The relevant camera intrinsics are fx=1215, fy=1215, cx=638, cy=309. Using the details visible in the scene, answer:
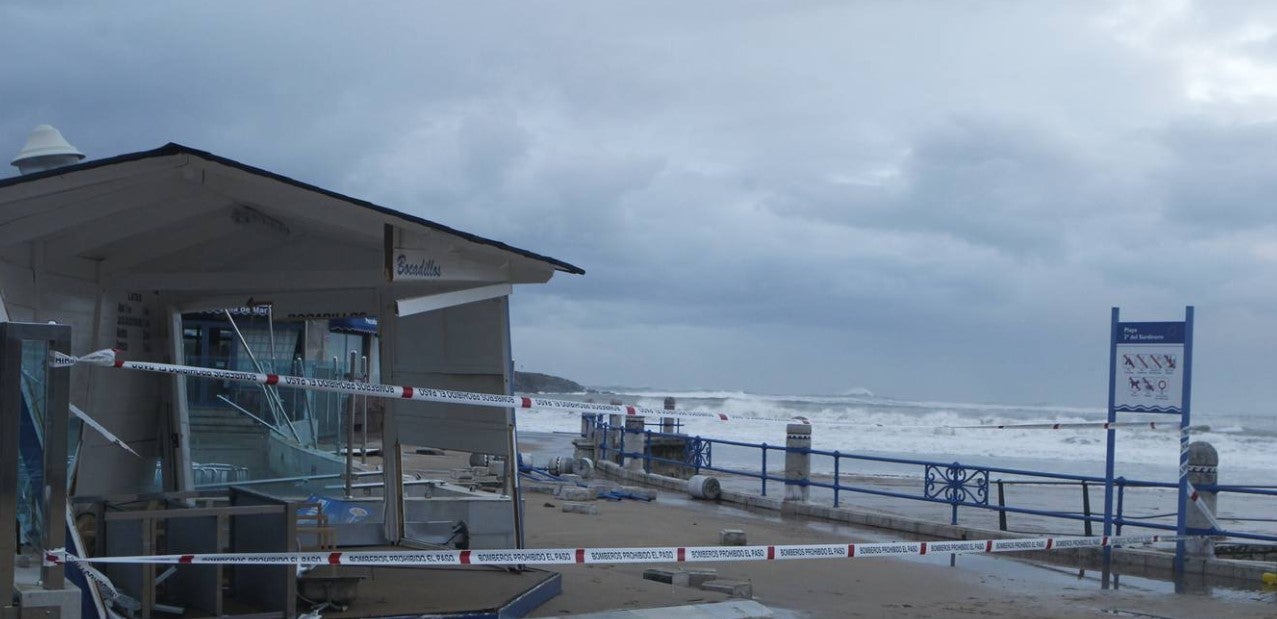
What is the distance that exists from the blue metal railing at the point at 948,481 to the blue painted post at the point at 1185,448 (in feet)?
0.88

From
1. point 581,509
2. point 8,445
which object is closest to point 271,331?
point 581,509

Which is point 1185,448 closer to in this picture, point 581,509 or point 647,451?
point 581,509

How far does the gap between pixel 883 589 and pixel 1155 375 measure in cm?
385

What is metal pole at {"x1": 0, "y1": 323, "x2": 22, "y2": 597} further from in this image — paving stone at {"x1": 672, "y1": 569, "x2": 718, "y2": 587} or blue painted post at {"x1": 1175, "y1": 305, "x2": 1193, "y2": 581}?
blue painted post at {"x1": 1175, "y1": 305, "x2": 1193, "y2": 581}

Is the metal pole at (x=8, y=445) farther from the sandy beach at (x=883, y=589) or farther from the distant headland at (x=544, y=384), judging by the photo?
the distant headland at (x=544, y=384)

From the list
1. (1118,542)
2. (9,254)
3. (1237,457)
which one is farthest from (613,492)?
(1237,457)

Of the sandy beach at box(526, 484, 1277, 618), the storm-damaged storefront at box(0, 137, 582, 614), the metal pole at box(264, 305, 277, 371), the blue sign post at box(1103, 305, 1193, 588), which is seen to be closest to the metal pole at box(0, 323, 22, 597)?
the storm-damaged storefront at box(0, 137, 582, 614)

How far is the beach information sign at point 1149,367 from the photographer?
12.5 m

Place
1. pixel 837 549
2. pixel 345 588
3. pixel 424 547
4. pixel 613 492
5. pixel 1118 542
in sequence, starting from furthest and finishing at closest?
1. pixel 613 492
2. pixel 1118 542
3. pixel 424 547
4. pixel 837 549
5. pixel 345 588

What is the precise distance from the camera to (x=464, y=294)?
30.7 feet

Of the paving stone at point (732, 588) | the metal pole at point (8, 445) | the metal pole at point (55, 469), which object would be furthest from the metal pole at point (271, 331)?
the metal pole at point (8, 445)

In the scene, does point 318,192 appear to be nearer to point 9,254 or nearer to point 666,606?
point 9,254

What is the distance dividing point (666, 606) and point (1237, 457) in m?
45.1

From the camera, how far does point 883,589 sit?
37.7 feet
